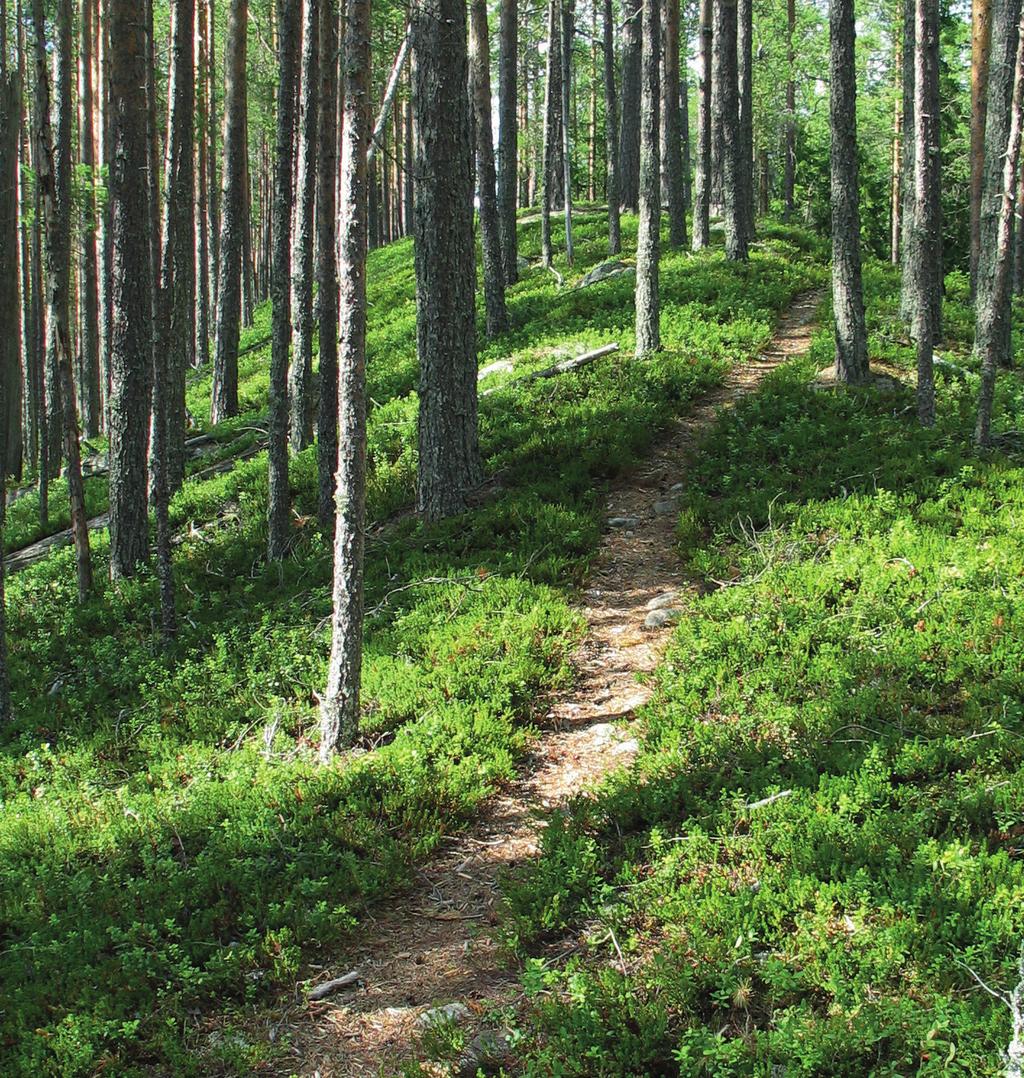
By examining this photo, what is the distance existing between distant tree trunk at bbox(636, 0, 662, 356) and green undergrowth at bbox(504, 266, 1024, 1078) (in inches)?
223

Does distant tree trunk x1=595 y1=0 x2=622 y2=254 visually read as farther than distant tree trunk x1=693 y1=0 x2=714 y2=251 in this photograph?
Yes

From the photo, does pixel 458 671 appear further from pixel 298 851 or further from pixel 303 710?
pixel 298 851

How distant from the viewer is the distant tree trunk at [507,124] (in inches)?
774

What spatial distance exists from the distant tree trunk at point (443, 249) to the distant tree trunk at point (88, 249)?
12.8 metres

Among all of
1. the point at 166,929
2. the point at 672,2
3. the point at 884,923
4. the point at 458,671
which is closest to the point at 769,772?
the point at 884,923

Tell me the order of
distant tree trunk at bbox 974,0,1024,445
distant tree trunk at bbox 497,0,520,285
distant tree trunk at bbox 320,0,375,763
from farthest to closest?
distant tree trunk at bbox 497,0,520,285
distant tree trunk at bbox 974,0,1024,445
distant tree trunk at bbox 320,0,375,763

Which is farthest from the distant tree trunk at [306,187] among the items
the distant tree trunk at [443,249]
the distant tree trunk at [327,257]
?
the distant tree trunk at [443,249]

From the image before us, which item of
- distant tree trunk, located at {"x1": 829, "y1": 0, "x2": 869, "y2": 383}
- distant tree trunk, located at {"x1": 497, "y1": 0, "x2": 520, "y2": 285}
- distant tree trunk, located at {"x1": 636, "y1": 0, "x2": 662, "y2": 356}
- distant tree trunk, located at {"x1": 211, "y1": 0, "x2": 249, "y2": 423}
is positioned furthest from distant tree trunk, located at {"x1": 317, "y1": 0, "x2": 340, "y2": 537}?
distant tree trunk, located at {"x1": 497, "y1": 0, "x2": 520, "y2": 285}

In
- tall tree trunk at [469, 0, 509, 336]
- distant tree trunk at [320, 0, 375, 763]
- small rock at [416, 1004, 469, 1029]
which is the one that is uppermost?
tall tree trunk at [469, 0, 509, 336]

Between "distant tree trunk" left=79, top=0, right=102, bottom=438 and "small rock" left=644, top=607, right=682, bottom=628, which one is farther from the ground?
"distant tree trunk" left=79, top=0, right=102, bottom=438

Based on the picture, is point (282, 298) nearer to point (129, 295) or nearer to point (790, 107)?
point (129, 295)

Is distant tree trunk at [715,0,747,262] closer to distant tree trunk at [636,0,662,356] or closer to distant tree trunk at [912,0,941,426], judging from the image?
distant tree trunk at [636,0,662,356]

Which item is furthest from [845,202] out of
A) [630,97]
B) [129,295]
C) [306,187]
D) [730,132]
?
[630,97]

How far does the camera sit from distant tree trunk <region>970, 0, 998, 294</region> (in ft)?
50.6
